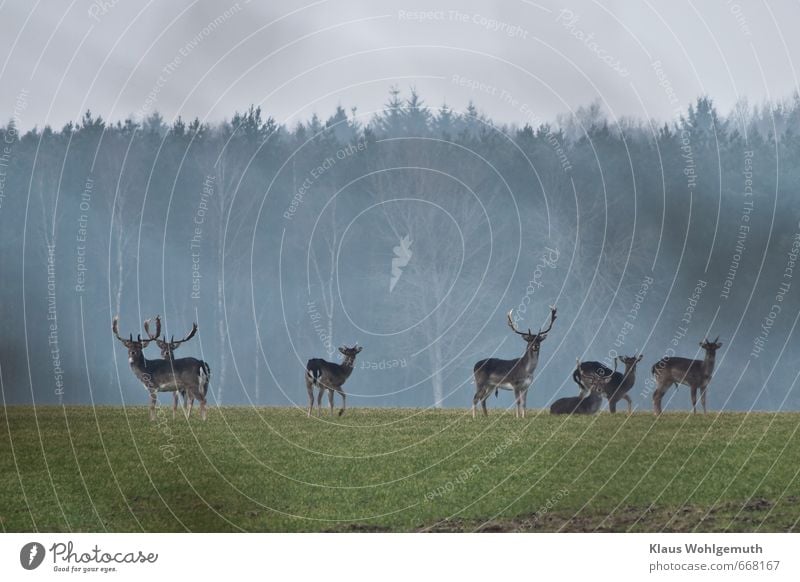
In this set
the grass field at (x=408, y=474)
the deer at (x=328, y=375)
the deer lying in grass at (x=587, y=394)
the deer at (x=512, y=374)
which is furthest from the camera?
the deer at (x=328, y=375)

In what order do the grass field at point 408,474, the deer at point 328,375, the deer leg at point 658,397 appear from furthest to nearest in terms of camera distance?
the deer at point 328,375, the deer leg at point 658,397, the grass field at point 408,474

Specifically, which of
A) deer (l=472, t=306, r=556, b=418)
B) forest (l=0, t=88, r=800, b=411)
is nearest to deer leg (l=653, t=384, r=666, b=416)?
deer (l=472, t=306, r=556, b=418)

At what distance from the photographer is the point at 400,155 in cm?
6203

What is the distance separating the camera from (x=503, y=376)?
35.3 m

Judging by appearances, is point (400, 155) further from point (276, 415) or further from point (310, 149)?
point (276, 415)

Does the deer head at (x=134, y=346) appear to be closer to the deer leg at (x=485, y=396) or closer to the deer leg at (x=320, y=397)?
the deer leg at (x=320, y=397)

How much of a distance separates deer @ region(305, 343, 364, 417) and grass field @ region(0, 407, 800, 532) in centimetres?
100

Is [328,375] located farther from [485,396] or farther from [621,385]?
[621,385]

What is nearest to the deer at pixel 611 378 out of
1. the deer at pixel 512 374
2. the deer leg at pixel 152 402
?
the deer at pixel 512 374

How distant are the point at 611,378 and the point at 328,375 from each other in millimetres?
8511

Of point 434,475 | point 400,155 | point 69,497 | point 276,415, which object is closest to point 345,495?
point 434,475

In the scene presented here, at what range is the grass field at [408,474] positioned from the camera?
1113 inches

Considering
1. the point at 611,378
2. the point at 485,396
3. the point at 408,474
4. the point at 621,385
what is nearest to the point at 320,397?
the point at 485,396
